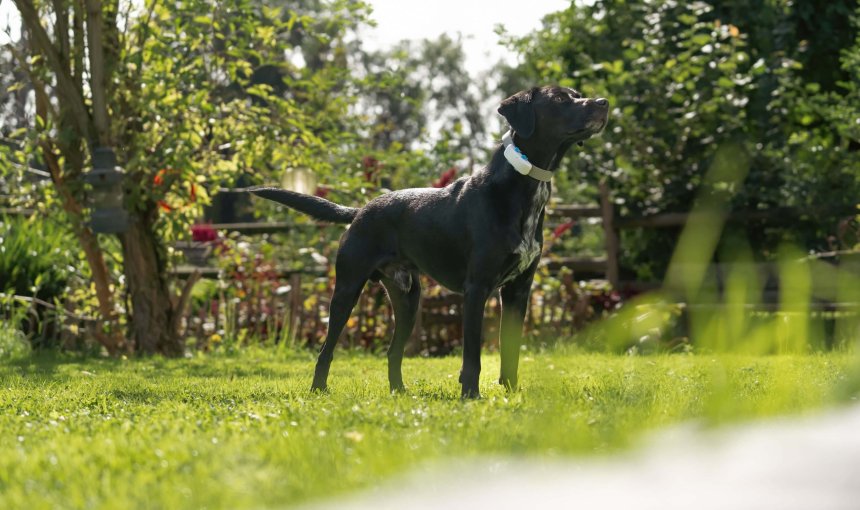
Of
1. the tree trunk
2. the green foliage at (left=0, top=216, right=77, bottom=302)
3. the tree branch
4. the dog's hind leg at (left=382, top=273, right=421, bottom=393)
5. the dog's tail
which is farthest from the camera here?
the green foliage at (left=0, top=216, right=77, bottom=302)

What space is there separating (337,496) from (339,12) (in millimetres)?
8579

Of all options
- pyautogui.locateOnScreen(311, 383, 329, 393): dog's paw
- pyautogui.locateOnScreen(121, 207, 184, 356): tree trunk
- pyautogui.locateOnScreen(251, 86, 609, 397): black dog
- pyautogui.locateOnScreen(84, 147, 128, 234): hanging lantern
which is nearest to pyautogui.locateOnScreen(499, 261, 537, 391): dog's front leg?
pyautogui.locateOnScreen(251, 86, 609, 397): black dog

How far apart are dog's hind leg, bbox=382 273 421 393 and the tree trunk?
16.4ft

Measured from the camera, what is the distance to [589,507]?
209cm

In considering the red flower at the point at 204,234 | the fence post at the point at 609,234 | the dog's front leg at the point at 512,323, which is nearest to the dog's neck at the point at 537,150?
the dog's front leg at the point at 512,323

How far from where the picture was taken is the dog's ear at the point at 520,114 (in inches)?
218

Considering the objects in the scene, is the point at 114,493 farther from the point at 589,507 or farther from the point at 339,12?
the point at 339,12

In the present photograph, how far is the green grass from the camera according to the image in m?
3.09

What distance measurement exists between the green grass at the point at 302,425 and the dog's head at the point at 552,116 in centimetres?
140

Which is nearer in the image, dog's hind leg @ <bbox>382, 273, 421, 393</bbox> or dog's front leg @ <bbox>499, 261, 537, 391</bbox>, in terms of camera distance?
dog's front leg @ <bbox>499, 261, 537, 391</bbox>

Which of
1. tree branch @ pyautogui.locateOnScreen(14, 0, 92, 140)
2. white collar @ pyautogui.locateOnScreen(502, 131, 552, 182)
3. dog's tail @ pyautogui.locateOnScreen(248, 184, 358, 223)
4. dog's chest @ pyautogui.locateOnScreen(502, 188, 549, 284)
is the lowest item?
dog's chest @ pyautogui.locateOnScreen(502, 188, 549, 284)

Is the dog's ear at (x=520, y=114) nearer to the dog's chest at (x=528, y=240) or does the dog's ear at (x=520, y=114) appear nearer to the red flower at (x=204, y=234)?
the dog's chest at (x=528, y=240)

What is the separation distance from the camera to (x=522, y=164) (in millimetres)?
5465

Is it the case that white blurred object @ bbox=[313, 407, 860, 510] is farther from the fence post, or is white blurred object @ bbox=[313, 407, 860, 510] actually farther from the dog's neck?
the fence post
